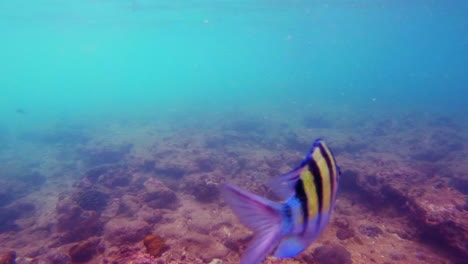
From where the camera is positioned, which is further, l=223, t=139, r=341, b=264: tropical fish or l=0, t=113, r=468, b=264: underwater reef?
l=0, t=113, r=468, b=264: underwater reef

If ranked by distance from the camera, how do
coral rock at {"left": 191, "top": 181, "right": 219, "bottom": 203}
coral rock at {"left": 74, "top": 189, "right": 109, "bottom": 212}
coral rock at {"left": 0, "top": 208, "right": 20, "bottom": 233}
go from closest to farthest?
1. coral rock at {"left": 191, "top": 181, "right": 219, "bottom": 203}
2. coral rock at {"left": 74, "top": 189, "right": 109, "bottom": 212}
3. coral rock at {"left": 0, "top": 208, "right": 20, "bottom": 233}

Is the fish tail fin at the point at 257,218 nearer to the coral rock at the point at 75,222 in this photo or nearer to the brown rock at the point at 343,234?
the brown rock at the point at 343,234

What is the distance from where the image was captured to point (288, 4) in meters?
35.0

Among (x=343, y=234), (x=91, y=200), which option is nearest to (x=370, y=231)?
(x=343, y=234)

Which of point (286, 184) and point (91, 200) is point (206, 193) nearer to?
point (91, 200)

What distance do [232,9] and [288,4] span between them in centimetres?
753

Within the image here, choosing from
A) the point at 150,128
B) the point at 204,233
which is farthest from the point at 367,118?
the point at 204,233

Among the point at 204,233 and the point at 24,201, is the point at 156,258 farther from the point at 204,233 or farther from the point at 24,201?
the point at 24,201

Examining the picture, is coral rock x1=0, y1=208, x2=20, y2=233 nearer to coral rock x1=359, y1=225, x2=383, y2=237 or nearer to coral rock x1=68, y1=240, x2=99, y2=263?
coral rock x1=68, y1=240, x2=99, y2=263

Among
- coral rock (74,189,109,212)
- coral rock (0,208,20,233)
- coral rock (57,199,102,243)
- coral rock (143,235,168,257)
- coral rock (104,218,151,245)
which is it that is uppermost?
coral rock (143,235,168,257)

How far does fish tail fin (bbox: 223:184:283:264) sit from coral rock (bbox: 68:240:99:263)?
210 inches

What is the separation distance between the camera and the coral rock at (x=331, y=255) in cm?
471

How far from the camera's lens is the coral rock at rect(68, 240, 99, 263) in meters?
5.03

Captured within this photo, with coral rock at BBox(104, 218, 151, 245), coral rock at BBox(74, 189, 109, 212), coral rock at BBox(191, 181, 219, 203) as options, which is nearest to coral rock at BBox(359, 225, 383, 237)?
coral rock at BBox(191, 181, 219, 203)
